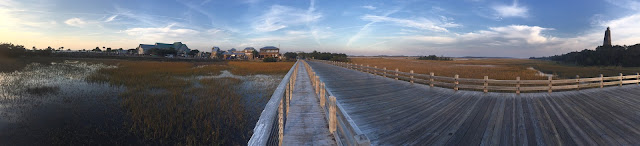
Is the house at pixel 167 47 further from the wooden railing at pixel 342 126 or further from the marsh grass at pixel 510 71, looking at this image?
the wooden railing at pixel 342 126

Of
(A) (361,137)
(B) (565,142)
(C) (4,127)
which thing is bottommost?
(C) (4,127)

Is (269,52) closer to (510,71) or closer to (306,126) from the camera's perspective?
(510,71)

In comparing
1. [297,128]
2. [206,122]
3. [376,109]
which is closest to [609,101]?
[376,109]

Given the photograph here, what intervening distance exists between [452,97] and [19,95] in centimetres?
2262

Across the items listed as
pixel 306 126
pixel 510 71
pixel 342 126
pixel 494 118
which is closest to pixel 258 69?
pixel 510 71

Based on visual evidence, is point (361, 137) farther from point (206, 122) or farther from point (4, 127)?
point (4, 127)

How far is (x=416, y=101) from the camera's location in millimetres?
10219

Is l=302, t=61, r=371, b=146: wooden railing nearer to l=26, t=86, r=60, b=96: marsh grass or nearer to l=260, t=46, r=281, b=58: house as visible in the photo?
l=26, t=86, r=60, b=96: marsh grass

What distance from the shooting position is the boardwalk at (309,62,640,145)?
5.90 meters

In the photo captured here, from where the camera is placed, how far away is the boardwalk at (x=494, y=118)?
19.4ft

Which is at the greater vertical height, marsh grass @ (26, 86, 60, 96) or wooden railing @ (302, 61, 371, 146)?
wooden railing @ (302, 61, 371, 146)

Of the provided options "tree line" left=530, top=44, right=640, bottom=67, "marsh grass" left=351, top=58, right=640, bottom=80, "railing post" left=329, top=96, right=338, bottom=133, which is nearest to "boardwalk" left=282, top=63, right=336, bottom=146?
"railing post" left=329, top=96, right=338, bottom=133

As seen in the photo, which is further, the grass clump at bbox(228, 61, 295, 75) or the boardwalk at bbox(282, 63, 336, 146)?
the grass clump at bbox(228, 61, 295, 75)

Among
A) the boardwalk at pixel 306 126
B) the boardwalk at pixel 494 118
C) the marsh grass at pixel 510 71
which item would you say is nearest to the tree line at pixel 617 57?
the marsh grass at pixel 510 71
